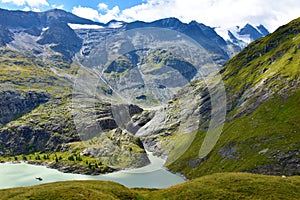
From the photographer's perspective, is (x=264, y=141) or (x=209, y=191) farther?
(x=264, y=141)

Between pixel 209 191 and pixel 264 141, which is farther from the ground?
pixel 209 191

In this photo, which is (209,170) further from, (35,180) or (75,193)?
(75,193)

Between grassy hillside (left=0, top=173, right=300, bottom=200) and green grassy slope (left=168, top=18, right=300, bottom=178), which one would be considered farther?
green grassy slope (left=168, top=18, right=300, bottom=178)

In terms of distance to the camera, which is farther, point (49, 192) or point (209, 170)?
point (209, 170)

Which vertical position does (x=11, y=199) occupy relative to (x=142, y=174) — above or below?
above

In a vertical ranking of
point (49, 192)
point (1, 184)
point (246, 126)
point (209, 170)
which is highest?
point (1, 184)

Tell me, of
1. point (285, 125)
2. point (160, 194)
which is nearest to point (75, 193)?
point (160, 194)

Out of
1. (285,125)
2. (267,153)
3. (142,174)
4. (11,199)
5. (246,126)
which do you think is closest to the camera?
(11,199)

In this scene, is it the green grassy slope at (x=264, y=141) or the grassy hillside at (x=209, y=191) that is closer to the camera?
the grassy hillside at (x=209, y=191)
